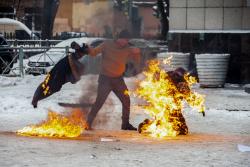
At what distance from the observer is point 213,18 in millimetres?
19391

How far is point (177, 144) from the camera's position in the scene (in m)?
8.90

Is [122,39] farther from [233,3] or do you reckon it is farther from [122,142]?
[233,3]

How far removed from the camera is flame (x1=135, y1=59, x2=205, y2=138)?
9.85 metres

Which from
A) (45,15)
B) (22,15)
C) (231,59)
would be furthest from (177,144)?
(22,15)

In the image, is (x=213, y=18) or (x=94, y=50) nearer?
(x=94, y=50)

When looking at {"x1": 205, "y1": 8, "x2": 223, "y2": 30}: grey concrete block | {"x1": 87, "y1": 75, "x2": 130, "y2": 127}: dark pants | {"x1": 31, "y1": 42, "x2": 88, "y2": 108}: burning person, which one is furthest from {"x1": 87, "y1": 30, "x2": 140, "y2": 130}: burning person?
{"x1": 205, "y1": 8, "x2": 223, "y2": 30}: grey concrete block

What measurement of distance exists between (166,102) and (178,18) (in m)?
10.1

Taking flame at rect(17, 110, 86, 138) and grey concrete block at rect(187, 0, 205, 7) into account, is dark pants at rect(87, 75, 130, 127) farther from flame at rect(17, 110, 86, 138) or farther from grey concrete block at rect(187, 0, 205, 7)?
grey concrete block at rect(187, 0, 205, 7)

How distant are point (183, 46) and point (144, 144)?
1133cm

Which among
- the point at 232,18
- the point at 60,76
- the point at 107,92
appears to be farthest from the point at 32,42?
the point at 107,92

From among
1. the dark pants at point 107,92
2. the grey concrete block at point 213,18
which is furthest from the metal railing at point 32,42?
the dark pants at point 107,92

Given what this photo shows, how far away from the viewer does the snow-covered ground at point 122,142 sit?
24.8 ft

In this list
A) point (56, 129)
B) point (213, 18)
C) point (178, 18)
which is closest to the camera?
point (56, 129)

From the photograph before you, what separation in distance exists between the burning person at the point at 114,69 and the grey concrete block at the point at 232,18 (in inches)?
362
